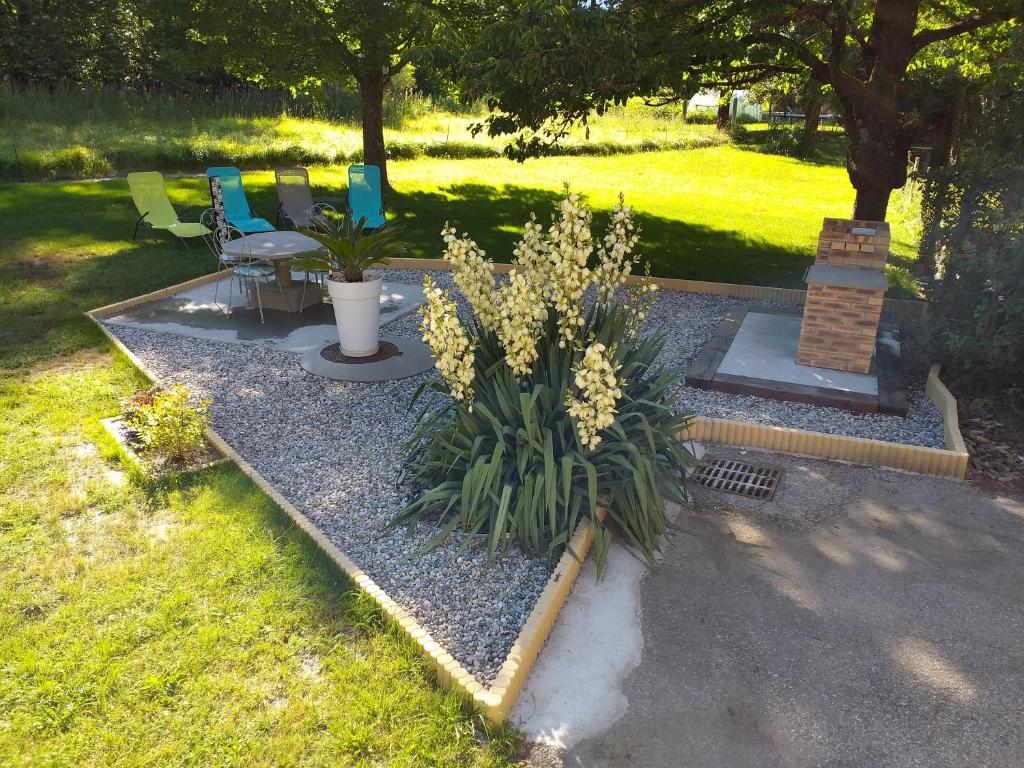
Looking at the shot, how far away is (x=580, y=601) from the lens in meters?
3.48

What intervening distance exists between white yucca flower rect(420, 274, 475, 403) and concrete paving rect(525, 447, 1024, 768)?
138 centimetres

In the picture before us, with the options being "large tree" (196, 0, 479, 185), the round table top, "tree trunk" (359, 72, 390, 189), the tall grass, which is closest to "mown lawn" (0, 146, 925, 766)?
the round table top

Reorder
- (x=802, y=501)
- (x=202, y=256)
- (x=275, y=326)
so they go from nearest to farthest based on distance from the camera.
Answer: (x=802, y=501) < (x=275, y=326) < (x=202, y=256)

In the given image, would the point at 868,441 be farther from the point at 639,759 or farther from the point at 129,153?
the point at 129,153

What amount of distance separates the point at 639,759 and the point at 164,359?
521 cm

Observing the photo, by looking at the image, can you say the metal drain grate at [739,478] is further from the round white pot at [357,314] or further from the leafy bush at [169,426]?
the leafy bush at [169,426]

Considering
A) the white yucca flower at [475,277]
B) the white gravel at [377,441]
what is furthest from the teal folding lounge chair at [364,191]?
A: the white yucca flower at [475,277]

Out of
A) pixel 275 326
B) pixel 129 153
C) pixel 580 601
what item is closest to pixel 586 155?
pixel 129 153

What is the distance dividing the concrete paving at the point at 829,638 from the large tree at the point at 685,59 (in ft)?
13.7

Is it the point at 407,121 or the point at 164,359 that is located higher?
the point at 407,121

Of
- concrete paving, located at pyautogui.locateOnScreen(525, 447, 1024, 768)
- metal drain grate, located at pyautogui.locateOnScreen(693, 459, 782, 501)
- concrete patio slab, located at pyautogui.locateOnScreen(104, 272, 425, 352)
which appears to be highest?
concrete patio slab, located at pyautogui.locateOnScreen(104, 272, 425, 352)

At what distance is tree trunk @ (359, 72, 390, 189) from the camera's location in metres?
12.8

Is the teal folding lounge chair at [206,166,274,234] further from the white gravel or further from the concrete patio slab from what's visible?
the white gravel

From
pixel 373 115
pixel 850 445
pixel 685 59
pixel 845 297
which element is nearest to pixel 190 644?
pixel 850 445
